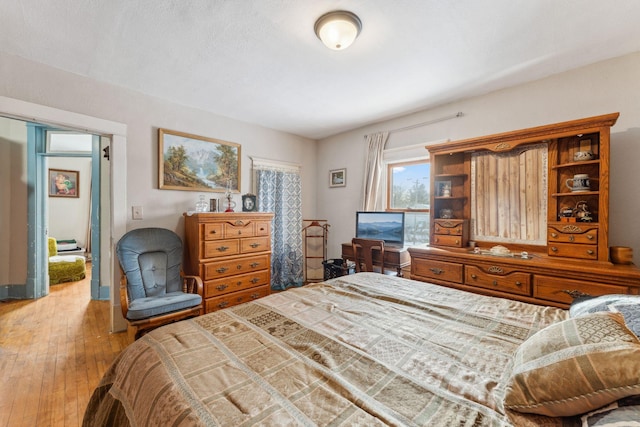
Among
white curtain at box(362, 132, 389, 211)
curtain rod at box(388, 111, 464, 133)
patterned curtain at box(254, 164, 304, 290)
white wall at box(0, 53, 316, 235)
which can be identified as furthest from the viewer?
patterned curtain at box(254, 164, 304, 290)

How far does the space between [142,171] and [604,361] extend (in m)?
3.58

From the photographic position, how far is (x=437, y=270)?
2615 millimetres

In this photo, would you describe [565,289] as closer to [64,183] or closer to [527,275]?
[527,275]

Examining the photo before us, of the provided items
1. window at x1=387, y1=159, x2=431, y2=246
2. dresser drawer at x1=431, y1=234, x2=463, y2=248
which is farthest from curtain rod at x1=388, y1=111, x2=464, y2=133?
dresser drawer at x1=431, y1=234, x2=463, y2=248

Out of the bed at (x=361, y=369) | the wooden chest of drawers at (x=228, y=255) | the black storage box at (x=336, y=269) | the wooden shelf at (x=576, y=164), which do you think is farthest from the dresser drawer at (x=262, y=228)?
the wooden shelf at (x=576, y=164)

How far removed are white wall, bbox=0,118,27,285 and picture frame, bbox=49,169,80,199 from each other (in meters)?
2.99

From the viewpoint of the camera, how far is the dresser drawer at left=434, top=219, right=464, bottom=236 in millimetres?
2719

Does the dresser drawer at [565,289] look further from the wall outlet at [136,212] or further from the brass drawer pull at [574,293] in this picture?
the wall outlet at [136,212]

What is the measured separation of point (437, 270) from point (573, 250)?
3.43 ft

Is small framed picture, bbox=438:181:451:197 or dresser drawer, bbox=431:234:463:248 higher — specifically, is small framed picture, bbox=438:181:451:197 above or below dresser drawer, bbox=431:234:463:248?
above

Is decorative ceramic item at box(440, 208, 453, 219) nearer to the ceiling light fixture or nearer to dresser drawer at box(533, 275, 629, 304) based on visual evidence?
dresser drawer at box(533, 275, 629, 304)

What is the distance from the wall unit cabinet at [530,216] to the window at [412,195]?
16.8 inches

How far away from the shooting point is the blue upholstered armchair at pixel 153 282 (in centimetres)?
216

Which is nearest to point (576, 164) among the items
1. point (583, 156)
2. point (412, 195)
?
point (583, 156)
